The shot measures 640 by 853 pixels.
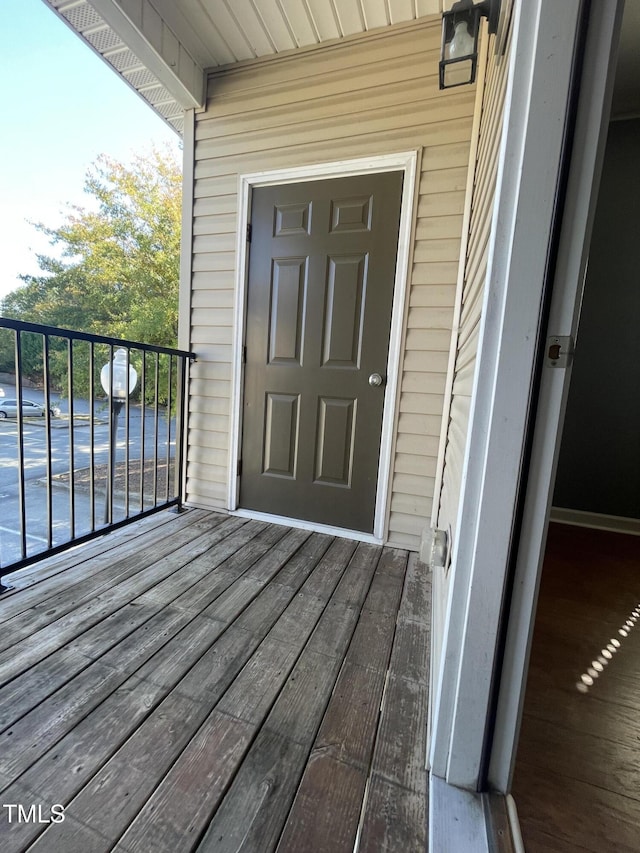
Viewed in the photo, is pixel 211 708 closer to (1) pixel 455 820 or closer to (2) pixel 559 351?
(1) pixel 455 820

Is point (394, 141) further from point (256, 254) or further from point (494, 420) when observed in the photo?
point (494, 420)

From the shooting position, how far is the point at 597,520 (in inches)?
97.7

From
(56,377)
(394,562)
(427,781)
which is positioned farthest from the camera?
(56,377)

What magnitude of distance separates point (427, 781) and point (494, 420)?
2.78 ft

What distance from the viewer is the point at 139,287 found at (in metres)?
9.42

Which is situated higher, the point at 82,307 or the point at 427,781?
the point at 82,307

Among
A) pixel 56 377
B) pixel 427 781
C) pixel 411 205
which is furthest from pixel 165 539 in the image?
pixel 56 377

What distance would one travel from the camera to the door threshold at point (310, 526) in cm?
214

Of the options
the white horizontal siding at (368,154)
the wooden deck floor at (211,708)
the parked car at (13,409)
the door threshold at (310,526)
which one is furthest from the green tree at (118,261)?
the wooden deck floor at (211,708)

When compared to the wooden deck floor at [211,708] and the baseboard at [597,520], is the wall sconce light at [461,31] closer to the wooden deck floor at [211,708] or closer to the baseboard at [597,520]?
the wooden deck floor at [211,708]

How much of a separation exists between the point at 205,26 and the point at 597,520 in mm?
3767

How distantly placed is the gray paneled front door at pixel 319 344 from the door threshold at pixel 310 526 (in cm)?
3

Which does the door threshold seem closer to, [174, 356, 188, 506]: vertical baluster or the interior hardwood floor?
[174, 356, 188, 506]: vertical baluster

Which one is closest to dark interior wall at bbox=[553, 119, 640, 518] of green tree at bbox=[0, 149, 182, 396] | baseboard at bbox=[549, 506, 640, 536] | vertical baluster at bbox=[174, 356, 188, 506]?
baseboard at bbox=[549, 506, 640, 536]
